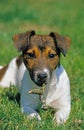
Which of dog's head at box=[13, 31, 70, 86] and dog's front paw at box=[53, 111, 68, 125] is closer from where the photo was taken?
dog's head at box=[13, 31, 70, 86]

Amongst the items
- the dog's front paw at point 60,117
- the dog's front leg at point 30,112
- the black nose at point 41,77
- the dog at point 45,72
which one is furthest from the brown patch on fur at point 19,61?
the black nose at point 41,77

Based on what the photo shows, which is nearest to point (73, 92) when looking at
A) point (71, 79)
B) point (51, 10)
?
point (71, 79)

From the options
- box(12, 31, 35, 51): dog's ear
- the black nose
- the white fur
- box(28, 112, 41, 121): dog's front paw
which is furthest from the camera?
the white fur

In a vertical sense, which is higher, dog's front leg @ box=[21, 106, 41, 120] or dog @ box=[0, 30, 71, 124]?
dog @ box=[0, 30, 71, 124]

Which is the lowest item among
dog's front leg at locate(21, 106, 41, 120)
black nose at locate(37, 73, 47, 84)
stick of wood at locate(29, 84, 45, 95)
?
dog's front leg at locate(21, 106, 41, 120)

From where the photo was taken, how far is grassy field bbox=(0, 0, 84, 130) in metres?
6.31

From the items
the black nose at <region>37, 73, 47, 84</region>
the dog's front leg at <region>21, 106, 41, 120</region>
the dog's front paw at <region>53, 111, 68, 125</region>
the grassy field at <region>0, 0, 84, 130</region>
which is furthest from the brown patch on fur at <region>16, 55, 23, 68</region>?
the black nose at <region>37, 73, 47, 84</region>

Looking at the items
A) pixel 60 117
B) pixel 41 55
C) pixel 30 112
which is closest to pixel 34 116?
pixel 30 112

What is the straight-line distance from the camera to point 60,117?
6.69m

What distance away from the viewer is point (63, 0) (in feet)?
62.5

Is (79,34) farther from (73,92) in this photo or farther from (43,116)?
(43,116)

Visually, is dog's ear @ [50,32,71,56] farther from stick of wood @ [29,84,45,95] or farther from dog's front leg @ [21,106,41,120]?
dog's front leg @ [21,106,41,120]

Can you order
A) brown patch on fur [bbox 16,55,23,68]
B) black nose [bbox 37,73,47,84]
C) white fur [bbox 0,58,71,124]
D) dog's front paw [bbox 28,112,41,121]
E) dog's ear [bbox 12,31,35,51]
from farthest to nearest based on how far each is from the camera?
1. brown patch on fur [bbox 16,55,23,68]
2. white fur [bbox 0,58,71,124]
3. dog's ear [bbox 12,31,35,51]
4. dog's front paw [bbox 28,112,41,121]
5. black nose [bbox 37,73,47,84]

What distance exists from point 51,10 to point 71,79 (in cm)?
848
